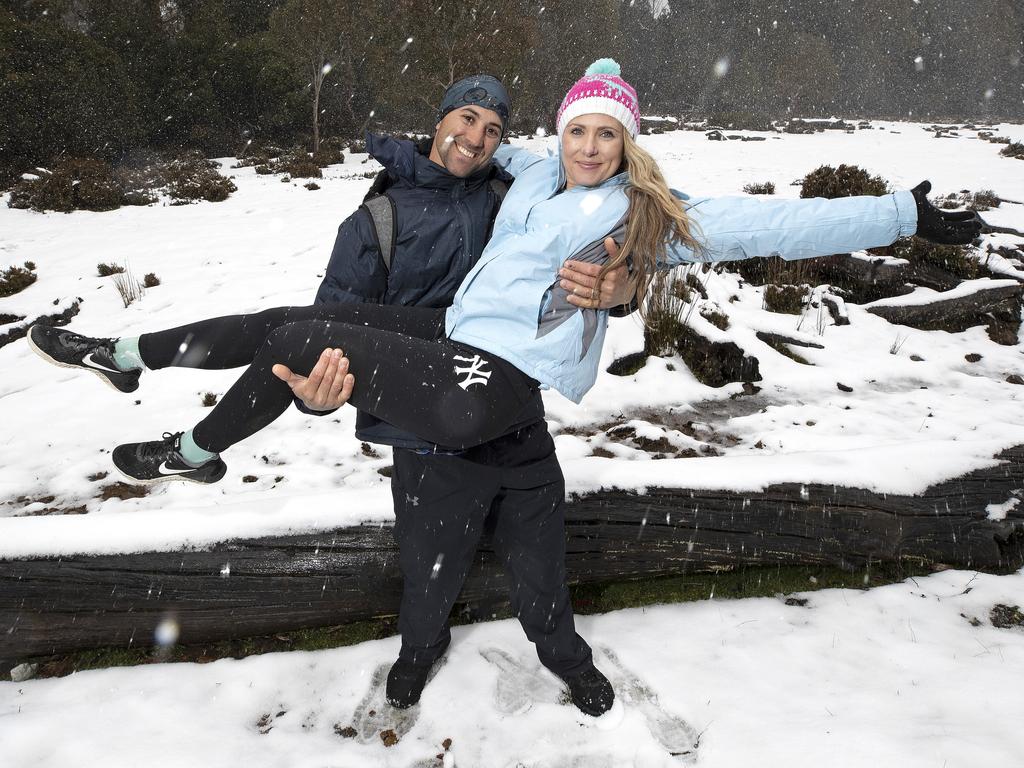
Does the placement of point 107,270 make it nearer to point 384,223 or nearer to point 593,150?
point 384,223

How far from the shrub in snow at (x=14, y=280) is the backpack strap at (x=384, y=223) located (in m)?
7.24

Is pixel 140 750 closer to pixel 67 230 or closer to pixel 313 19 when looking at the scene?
pixel 67 230

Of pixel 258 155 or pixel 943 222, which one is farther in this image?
pixel 258 155

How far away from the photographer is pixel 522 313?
186cm

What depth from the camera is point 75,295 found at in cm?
672

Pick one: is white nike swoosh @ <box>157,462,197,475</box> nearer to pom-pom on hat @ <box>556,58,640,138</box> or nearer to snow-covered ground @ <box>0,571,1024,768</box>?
snow-covered ground @ <box>0,571,1024,768</box>

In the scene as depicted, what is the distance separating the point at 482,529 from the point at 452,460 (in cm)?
31

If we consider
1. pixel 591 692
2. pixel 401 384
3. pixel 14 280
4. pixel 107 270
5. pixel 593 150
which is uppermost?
pixel 593 150

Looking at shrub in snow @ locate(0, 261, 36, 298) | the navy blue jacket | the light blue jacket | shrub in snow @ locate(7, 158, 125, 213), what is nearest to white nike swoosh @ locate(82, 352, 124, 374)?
the navy blue jacket

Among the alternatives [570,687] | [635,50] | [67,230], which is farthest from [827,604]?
[635,50]

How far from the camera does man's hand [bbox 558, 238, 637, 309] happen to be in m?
1.84

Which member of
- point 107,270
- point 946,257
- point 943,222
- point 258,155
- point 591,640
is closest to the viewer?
point 943,222

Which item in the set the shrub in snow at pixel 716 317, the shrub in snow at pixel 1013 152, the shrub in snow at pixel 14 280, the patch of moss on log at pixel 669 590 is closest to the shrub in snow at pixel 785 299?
the shrub in snow at pixel 716 317

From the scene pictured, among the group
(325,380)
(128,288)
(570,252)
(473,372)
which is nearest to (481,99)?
(570,252)
